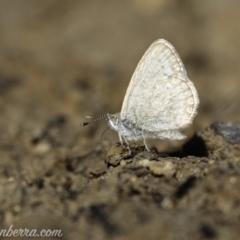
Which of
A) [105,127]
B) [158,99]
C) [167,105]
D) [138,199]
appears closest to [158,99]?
[158,99]

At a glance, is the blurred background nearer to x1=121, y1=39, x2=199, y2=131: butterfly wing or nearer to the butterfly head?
the butterfly head

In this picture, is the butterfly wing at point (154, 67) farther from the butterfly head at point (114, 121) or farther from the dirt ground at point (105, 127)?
the dirt ground at point (105, 127)

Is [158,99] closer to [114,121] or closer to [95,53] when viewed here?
[114,121]

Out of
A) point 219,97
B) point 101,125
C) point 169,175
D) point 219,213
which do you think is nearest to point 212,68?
point 219,97

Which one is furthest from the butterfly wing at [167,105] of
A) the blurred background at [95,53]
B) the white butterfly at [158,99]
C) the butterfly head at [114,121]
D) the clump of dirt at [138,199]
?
the blurred background at [95,53]

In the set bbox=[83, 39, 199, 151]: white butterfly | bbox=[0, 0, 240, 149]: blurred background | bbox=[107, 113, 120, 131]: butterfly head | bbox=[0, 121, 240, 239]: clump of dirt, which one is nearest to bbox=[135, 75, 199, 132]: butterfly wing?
bbox=[83, 39, 199, 151]: white butterfly

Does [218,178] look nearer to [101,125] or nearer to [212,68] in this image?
[101,125]
